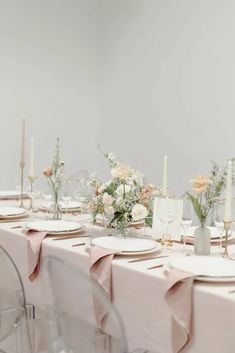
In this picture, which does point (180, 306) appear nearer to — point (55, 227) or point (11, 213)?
point (55, 227)

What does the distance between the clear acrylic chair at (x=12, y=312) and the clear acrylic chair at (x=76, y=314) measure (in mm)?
320

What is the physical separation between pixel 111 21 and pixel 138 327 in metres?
4.14

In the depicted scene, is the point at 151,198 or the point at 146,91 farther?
the point at 146,91

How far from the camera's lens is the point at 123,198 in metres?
2.28

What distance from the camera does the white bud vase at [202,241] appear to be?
2.13 m

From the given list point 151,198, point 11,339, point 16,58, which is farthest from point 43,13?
point 11,339

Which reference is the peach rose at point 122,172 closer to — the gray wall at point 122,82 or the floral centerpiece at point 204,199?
the floral centerpiece at point 204,199

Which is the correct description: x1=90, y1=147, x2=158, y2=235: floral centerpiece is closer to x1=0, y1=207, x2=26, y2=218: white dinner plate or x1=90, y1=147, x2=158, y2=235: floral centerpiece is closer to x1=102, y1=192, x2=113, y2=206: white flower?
x1=102, y1=192, x2=113, y2=206: white flower

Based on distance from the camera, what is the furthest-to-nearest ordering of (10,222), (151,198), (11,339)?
(10,222)
(151,198)
(11,339)

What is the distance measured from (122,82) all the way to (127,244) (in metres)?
3.31

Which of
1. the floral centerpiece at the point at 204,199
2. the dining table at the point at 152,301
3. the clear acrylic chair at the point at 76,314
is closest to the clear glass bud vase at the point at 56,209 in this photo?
the dining table at the point at 152,301

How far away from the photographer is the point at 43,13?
5.07 m

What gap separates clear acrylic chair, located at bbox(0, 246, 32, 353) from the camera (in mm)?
1901

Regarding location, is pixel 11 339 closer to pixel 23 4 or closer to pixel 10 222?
pixel 10 222
